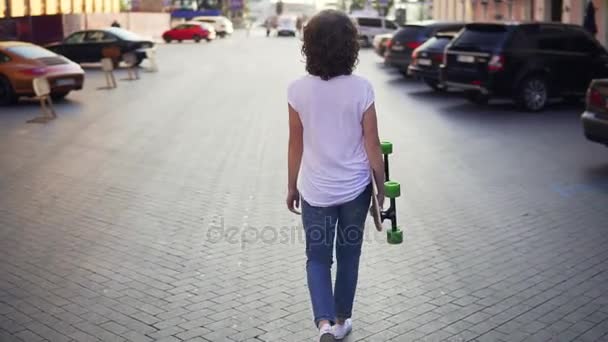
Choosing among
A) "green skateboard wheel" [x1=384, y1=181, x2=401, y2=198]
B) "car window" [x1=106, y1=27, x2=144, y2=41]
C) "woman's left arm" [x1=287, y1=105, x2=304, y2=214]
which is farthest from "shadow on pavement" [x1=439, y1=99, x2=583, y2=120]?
"car window" [x1=106, y1=27, x2=144, y2=41]

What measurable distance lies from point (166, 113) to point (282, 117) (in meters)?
2.36

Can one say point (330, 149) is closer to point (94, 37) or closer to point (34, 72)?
point (34, 72)

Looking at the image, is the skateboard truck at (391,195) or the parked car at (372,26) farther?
the parked car at (372,26)

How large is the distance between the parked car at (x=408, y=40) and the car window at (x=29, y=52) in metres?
9.22

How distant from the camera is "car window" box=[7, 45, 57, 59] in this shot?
19266 millimetres

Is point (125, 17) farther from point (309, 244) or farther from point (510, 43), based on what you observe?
point (309, 244)

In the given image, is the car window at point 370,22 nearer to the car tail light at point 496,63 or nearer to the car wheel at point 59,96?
the car wheel at point 59,96

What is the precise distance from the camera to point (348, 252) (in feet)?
15.0

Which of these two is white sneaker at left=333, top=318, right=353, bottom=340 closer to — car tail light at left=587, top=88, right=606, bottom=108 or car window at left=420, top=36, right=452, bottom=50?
car tail light at left=587, top=88, right=606, bottom=108

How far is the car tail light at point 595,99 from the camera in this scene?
32.6ft

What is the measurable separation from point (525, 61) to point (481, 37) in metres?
0.99

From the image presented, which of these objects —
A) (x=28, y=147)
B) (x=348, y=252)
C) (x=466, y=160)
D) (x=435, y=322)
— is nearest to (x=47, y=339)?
(x=348, y=252)

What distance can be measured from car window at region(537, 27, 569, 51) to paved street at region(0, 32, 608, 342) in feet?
8.33

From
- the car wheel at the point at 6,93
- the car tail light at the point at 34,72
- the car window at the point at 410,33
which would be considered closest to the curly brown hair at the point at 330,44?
the car tail light at the point at 34,72
